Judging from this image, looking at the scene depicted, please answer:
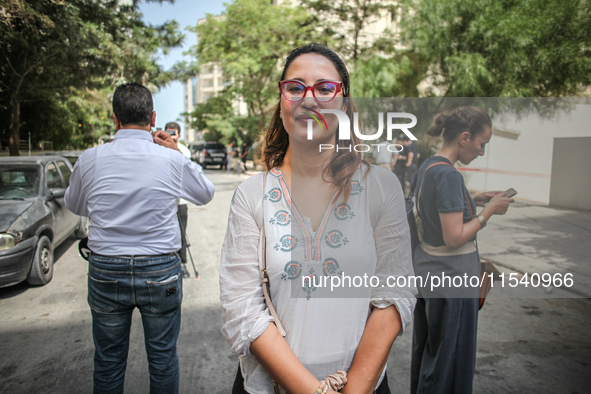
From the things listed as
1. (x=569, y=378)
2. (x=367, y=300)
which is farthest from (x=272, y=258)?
(x=569, y=378)

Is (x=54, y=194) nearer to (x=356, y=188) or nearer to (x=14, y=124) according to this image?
(x=356, y=188)

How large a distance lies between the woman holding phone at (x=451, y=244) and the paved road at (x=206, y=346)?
1.43ft

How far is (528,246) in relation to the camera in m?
1.91

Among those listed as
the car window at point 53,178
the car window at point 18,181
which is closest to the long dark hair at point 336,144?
the car window at point 18,181

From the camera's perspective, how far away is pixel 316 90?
4.81 feet

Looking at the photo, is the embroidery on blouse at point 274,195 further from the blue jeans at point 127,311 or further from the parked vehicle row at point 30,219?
the parked vehicle row at point 30,219

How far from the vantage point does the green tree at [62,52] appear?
7.90 m

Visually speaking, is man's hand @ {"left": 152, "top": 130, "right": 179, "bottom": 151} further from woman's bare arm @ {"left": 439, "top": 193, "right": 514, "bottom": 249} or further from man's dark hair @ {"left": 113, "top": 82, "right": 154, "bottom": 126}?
woman's bare arm @ {"left": 439, "top": 193, "right": 514, "bottom": 249}

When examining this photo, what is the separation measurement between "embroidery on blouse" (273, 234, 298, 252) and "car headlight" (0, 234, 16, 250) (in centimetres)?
456

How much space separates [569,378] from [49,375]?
13.0 feet

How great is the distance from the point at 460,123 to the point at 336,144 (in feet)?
2.60

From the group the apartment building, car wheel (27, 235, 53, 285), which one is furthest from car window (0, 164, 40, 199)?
the apartment building

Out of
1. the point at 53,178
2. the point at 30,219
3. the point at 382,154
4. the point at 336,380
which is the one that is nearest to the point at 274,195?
the point at 382,154

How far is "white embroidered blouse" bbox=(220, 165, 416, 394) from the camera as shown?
139 centimetres
